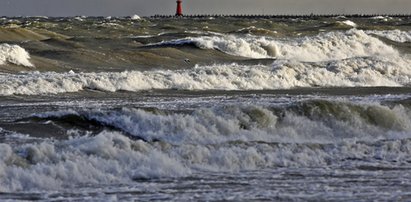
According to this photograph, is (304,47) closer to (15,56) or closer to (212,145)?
(15,56)

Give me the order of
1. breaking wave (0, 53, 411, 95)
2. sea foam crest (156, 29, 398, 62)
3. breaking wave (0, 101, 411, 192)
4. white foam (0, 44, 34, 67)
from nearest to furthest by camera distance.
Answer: breaking wave (0, 101, 411, 192), breaking wave (0, 53, 411, 95), white foam (0, 44, 34, 67), sea foam crest (156, 29, 398, 62)

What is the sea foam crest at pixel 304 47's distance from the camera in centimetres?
4803

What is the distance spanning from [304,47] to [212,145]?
35738 mm

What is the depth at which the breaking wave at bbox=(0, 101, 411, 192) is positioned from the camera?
44.8 ft

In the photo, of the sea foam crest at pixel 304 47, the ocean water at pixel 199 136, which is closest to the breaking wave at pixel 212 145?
the ocean water at pixel 199 136

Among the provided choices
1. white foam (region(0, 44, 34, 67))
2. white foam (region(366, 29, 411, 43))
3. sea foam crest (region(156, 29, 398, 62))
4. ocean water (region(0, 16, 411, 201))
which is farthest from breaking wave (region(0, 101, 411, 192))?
white foam (region(366, 29, 411, 43))

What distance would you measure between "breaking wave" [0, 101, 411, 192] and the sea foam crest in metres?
26.8

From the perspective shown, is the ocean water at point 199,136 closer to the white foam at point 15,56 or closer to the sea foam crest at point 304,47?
the white foam at point 15,56

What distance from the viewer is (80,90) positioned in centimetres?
2606

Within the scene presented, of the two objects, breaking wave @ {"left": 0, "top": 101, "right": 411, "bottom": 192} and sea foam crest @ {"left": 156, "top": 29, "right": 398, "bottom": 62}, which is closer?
breaking wave @ {"left": 0, "top": 101, "right": 411, "bottom": 192}

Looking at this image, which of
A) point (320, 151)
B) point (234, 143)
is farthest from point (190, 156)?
point (320, 151)

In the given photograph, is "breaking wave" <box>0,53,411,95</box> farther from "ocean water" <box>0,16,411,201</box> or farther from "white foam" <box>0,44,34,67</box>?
"white foam" <box>0,44,34,67</box>

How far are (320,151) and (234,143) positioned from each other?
142cm

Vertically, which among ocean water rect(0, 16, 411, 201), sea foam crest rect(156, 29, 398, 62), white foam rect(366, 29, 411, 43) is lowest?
white foam rect(366, 29, 411, 43)
